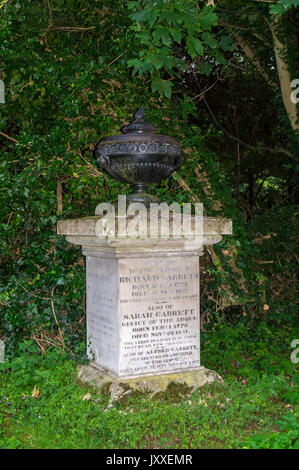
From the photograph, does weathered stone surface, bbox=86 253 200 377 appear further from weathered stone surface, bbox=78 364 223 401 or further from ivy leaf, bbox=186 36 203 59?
ivy leaf, bbox=186 36 203 59

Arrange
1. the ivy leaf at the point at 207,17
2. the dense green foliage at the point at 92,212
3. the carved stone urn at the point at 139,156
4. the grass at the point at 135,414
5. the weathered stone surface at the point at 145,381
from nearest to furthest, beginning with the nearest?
the grass at the point at 135,414 < the dense green foliage at the point at 92,212 < the weathered stone surface at the point at 145,381 < the carved stone urn at the point at 139,156 < the ivy leaf at the point at 207,17

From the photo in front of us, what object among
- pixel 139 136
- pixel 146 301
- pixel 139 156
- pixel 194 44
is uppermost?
pixel 194 44

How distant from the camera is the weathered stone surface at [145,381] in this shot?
→ 3820 millimetres

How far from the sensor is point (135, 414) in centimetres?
356

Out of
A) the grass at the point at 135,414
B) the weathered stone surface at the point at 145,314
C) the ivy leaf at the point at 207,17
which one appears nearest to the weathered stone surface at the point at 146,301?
the weathered stone surface at the point at 145,314

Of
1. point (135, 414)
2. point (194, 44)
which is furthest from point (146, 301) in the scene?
point (194, 44)

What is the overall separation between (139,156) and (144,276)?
3.29ft

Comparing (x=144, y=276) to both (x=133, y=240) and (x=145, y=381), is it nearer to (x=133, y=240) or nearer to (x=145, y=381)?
(x=133, y=240)

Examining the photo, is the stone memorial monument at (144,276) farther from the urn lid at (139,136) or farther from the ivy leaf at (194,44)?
the ivy leaf at (194,44)

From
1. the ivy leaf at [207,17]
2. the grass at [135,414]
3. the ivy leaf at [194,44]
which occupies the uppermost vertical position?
the ivy leaf at [207,17]

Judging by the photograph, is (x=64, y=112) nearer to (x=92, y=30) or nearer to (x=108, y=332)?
(x=92, y=30)

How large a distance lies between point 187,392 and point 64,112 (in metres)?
3.34

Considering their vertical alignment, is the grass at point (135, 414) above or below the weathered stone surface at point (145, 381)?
below

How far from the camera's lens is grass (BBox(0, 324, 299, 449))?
335 cm
